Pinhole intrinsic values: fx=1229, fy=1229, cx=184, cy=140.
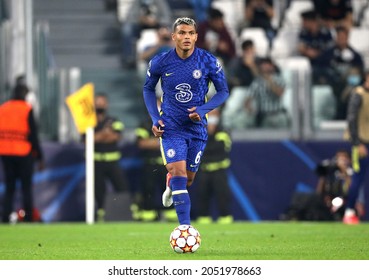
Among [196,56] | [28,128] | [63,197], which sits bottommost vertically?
[63,197]

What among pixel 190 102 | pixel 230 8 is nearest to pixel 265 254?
pixel 190 102

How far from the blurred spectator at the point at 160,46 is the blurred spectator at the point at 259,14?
2310mm

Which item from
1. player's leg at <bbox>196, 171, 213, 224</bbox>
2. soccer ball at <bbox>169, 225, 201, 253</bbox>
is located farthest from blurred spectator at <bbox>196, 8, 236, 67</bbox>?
soccer ball at <bbox>169, 225, 201, 253</bbox>

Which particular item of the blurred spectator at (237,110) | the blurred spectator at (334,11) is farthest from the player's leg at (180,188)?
the blurred spectator at (334,11)

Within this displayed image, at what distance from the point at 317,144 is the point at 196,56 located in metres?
10.1

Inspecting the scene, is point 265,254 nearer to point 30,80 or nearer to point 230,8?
point 30,80

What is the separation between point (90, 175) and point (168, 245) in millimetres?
7810

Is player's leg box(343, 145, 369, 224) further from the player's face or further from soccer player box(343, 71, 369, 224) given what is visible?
the player's face

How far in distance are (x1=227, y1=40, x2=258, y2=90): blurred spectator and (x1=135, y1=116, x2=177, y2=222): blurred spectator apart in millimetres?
1662

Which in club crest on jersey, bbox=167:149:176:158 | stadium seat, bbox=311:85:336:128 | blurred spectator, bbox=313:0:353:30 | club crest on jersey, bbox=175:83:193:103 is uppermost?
club crest on jersey, bbox=175:83:193:103

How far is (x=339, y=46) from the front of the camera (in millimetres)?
22953

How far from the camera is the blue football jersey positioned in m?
11.9

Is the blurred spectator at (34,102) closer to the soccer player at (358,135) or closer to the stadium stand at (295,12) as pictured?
the stadium stand at (295,12)
